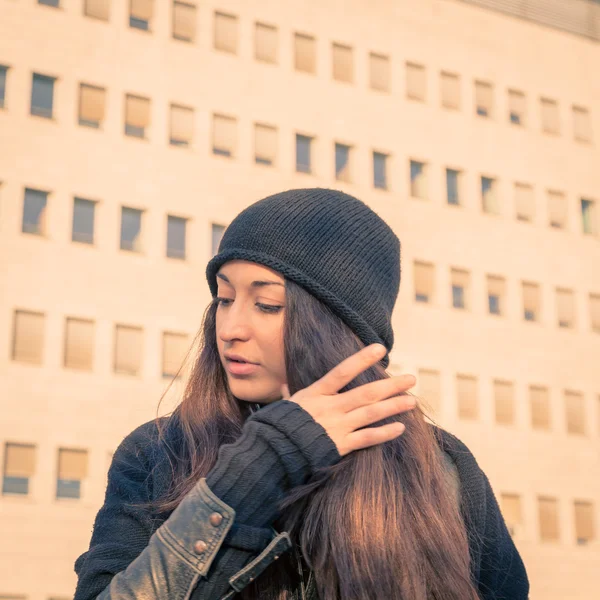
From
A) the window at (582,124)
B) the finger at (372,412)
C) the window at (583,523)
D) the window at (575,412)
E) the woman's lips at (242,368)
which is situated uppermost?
the window at (582,124)

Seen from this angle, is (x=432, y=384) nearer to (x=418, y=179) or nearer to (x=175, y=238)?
(x=418, y=179)

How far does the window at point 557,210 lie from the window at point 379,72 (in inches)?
273

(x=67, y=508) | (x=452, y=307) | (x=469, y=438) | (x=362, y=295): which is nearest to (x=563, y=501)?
(x=469, y=438)

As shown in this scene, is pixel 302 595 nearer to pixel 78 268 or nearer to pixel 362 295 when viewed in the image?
→ pixel 362 295

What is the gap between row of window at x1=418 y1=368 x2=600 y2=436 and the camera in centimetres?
3228

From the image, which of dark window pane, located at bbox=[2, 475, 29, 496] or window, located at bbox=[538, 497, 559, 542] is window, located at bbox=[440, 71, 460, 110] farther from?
dark window pane, located at bbox=[2, 475, 29, 496]

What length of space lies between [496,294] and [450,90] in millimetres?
6631

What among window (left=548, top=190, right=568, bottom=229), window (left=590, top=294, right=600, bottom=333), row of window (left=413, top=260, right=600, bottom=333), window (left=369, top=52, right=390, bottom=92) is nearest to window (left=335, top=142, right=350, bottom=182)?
window (left=369, top=52, right=390, bottom=92)

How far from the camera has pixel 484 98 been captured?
1400 inches

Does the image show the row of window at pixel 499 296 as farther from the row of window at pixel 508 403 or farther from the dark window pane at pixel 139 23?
the dark window pane at pixel 139 23

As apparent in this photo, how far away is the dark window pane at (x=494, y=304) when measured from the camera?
3438 cm

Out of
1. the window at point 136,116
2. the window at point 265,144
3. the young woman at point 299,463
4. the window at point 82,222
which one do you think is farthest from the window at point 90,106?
the young woman at point 299,463

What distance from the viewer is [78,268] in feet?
90.2

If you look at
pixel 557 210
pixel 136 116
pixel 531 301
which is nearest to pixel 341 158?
pixel 136 116
